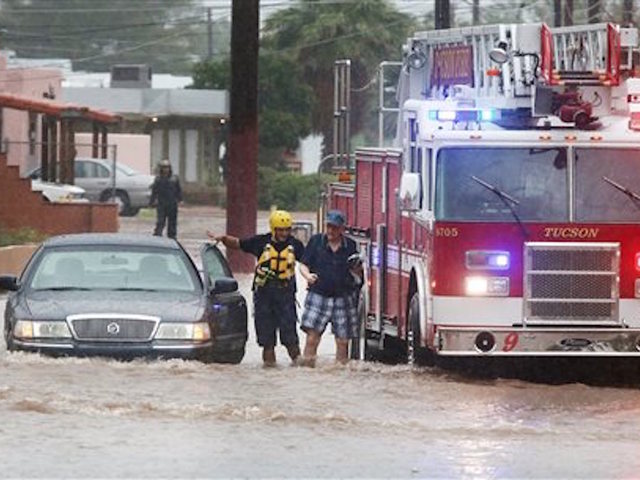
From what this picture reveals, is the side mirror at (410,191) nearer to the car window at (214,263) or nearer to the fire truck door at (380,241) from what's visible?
the fire truck door at (380,241)

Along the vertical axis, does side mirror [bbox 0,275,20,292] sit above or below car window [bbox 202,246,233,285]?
below

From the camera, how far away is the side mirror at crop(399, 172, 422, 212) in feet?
58.1

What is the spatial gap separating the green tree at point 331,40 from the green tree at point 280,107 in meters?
0.97

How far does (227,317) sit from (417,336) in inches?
78.0

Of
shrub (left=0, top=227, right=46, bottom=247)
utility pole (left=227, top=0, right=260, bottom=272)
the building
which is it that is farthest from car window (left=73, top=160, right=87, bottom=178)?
utility pole (left=227, top=0, right=260, bottom=272)

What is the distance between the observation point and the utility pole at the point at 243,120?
34094 millimetres

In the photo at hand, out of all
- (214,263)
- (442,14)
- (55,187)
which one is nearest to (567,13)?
(442,14)

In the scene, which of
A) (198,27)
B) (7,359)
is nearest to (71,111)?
(7,359)

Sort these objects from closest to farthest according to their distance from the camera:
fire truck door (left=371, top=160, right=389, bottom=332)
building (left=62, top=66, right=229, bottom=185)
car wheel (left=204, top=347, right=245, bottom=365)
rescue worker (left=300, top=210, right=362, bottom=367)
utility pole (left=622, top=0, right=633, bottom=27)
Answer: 1. car wheel (left=204, top=347, right=245, bottom=365)
2. rescue worker (left=300, top=210, right=362, bottom=367)
3. fire truck door (left=371, top=160, right=389, bottom=332)
4. utility pole (left=622, top=0, right=633, bottom=27)
5. building (left=62, top=66, right=229, bottom=185)

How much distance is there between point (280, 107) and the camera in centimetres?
7194

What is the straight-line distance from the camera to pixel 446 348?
1725 cm

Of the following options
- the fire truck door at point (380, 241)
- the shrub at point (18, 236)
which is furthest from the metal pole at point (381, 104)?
the shrub at point (18, 236)

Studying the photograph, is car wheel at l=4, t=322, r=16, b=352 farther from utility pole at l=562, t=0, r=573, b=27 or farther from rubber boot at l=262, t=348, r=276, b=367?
utility pole at l=562, t=0, r=573, b=27

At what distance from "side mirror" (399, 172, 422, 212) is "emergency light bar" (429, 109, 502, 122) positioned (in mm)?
583
